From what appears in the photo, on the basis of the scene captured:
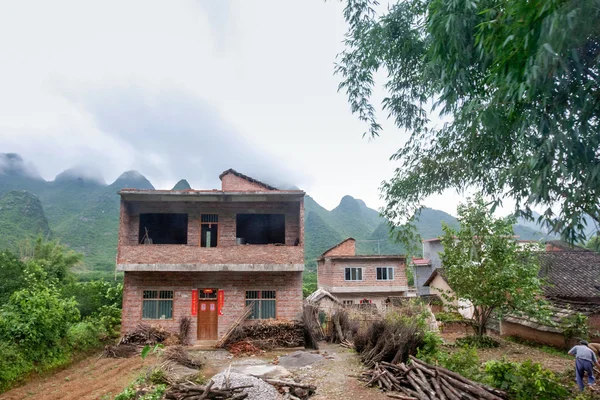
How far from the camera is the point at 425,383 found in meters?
8.40

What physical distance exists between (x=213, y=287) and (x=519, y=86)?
1398 cm

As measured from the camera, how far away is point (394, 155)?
9.40m

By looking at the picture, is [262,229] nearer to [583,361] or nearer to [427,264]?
[583,361]

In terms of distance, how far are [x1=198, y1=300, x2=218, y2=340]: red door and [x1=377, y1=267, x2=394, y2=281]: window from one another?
58.9ft

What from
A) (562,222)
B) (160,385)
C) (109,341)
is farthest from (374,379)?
(109,341)

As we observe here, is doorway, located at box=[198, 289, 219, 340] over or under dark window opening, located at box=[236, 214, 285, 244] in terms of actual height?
under

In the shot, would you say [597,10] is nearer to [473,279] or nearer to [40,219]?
[473,279]

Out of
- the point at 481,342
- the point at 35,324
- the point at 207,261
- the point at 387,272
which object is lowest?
the point at 481,342

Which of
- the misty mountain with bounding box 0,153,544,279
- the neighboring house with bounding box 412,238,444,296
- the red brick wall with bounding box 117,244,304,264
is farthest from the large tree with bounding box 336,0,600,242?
the neighboring house with bounding box 412,238,444,296

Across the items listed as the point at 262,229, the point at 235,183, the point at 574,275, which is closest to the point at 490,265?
the point at 262,229

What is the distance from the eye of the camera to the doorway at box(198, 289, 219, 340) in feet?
52.2

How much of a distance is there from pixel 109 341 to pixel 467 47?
17.0m

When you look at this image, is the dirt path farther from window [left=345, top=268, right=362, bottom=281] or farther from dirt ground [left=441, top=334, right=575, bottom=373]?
window [left=345, top=268, right=362, bottom=281]

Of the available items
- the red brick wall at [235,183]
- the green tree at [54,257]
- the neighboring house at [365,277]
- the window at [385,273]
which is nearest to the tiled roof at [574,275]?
the neighboring house at [365,277]
